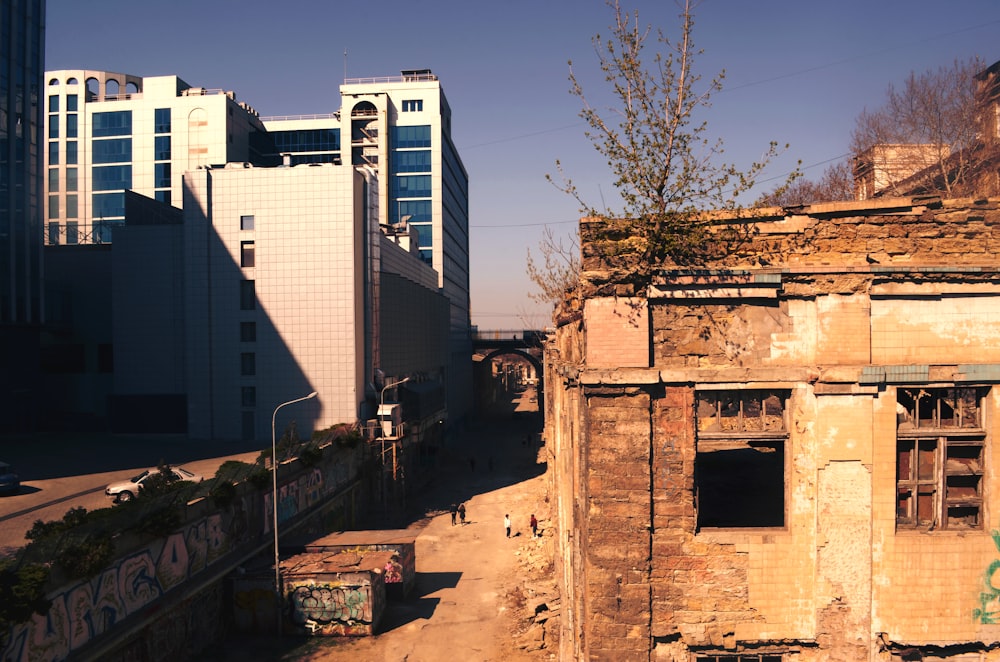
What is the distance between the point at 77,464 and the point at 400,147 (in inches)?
1802

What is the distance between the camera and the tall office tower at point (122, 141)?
6225cm

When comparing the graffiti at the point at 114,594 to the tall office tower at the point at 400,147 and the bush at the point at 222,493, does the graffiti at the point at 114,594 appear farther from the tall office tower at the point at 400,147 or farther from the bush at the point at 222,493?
the tall office tower at the point at 400,147

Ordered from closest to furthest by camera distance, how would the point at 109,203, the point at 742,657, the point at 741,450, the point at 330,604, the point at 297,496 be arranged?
1. the point at 742,657
2. the point at 330,604
3. the point at 741,450
4. the point at 297,496
5. the point at 109,203

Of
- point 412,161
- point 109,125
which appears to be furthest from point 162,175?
point 412,161

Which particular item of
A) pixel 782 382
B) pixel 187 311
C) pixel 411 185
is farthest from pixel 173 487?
pixel 411 185

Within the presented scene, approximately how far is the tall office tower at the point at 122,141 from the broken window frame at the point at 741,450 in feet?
189

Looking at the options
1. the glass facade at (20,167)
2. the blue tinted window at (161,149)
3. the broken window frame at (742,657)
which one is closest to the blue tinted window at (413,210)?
the blue tinted window at (161,149)

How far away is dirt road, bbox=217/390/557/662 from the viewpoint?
67.5 feet

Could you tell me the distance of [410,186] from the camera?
2702 inches

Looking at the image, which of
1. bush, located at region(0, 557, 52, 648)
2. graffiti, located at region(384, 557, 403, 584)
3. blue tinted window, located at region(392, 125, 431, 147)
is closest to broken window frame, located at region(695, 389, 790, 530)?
graffiti, located at region(384, 557, 403, 584)

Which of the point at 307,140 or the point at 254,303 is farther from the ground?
the point at 307,140

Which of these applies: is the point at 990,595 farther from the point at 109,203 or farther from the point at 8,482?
the point at 109,203

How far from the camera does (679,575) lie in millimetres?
9688

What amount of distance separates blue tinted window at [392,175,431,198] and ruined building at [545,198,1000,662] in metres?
61.2
